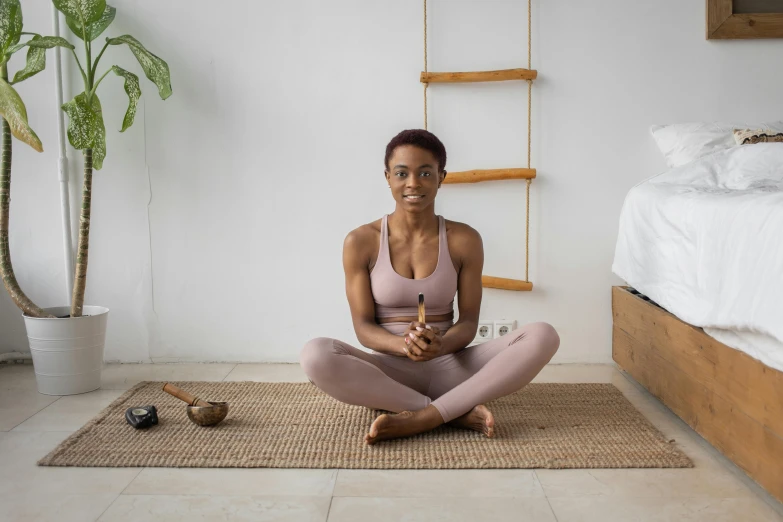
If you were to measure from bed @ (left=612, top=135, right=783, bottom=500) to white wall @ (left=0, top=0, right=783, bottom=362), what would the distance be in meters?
0.31

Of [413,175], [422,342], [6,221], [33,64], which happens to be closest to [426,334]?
[422,342]

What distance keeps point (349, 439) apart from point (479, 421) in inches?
14.7

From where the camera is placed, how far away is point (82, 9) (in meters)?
2.62

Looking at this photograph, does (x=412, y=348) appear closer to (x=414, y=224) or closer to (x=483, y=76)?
(x=414, y=224)

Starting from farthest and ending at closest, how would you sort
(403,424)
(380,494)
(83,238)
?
1. (83,238)
2. (403,424)
3. (380,494)

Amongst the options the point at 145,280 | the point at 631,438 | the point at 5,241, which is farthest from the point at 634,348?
the point at 5,241

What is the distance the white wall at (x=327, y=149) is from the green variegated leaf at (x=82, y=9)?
1.35ft

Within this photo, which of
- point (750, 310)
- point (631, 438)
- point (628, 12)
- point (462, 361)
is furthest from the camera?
point (628, 12)

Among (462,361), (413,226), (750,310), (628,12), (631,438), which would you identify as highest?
(628,12)

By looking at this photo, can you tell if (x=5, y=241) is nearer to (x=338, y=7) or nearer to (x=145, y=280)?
(x=145, y=280)

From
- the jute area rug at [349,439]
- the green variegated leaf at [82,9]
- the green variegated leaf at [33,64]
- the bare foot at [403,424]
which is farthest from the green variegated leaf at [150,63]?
the bare foot at [403,424]

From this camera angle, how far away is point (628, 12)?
9.86 ft

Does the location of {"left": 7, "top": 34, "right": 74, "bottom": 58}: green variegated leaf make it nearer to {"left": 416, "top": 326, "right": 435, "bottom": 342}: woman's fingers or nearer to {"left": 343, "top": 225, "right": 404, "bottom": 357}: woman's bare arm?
{"left": 343, "top": 225, "right": 404, "bottom": 357}: woman's bare arm

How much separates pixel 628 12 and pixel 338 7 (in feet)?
3.71
